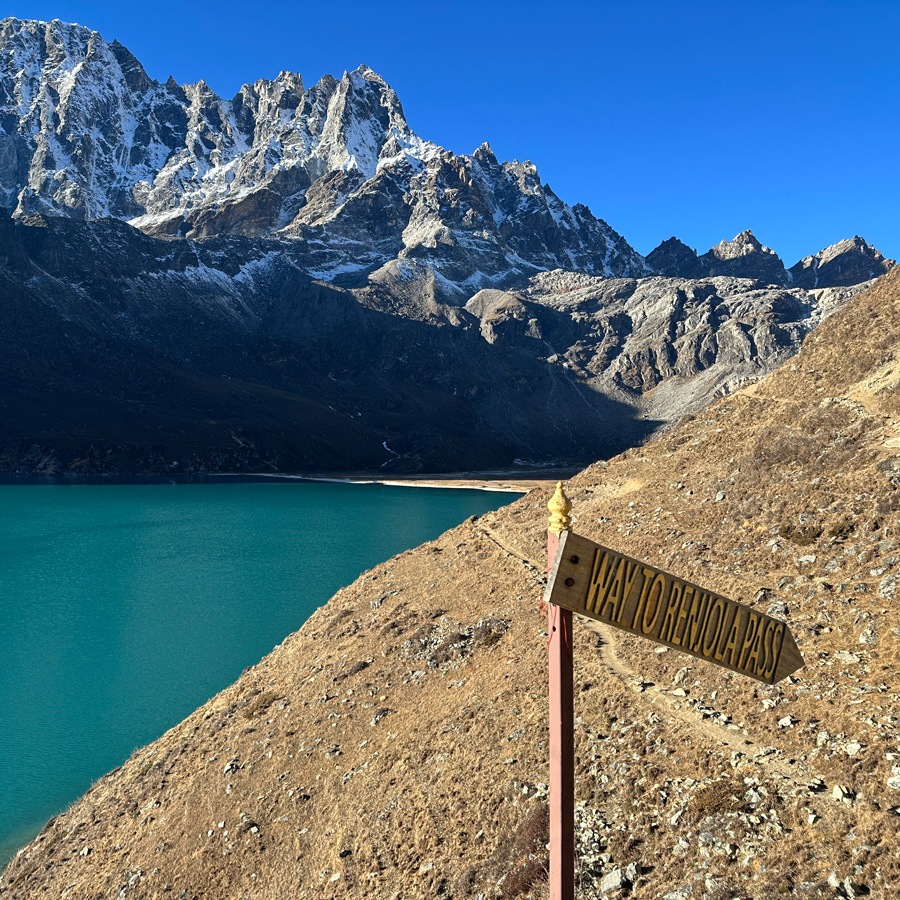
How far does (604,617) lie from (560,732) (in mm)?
1294

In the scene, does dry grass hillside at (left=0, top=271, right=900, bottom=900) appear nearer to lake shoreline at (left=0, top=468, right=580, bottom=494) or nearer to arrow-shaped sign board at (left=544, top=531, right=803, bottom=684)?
arrow-shaped sign board at (left=544, top=531, right=803, bottom=684)

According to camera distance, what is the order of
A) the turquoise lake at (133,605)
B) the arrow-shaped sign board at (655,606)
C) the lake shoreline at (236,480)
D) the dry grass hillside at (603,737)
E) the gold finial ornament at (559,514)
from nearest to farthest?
the arrow-shaped sign board at (655,606) → the gold finial ornament at (559,514) → the dry grass hillside at (603,737) → the turquoise lake at (133,605) → the lake shoreline at (236,480)

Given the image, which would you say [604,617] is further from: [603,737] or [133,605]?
[133,605]

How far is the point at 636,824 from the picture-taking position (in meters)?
14.6

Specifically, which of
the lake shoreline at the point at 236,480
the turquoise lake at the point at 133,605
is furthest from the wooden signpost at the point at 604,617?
the lake shoreline at the point at 236,480

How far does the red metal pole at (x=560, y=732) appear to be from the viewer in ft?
24.8

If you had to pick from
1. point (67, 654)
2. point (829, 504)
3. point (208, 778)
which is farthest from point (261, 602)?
point (829, 504)

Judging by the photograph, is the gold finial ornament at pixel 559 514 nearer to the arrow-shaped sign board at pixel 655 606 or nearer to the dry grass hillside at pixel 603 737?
the arrow-shaped sign board at pixel 655 606

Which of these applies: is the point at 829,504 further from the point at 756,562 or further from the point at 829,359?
the point at 829,359

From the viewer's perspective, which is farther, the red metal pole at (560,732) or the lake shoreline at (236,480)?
the lake shoreline at (236,480)

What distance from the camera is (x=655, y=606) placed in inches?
300

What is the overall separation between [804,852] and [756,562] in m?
14.7

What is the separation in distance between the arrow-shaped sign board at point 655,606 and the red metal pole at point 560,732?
237 mm

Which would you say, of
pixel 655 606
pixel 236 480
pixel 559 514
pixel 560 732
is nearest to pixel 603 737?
pixel 560 732
